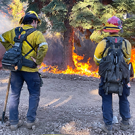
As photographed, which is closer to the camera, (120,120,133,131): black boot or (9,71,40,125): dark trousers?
(9,71,40,125): dark trousers

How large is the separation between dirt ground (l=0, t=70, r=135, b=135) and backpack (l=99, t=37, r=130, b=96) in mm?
1019

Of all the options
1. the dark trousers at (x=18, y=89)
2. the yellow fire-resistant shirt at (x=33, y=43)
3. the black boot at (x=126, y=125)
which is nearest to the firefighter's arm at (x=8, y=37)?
the yellow fire-resistant shirt at (x=33, y=43)

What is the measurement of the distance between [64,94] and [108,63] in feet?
12.4

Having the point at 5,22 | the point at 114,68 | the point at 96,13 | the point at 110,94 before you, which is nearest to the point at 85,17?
the point at 96,13

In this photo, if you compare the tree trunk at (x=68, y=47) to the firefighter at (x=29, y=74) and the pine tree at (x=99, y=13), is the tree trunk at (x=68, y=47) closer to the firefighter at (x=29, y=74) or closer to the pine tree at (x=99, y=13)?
the pine tree at (x=99, y=13)

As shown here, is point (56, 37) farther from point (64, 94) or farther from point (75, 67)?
point (64, 94)

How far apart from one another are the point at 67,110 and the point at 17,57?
226 centimetres

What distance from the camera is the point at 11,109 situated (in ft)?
10.9

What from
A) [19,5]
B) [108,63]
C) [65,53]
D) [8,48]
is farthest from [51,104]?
[19,5]

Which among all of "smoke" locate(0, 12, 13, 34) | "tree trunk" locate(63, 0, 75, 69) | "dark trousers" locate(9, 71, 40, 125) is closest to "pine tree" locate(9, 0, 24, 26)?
"smoke" locate(0, 12, 13, 34)

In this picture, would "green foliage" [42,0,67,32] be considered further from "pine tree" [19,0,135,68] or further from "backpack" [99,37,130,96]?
"backpack" [99,37,130,96]

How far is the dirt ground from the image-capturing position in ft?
11.2

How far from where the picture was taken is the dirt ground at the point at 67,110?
340 cm

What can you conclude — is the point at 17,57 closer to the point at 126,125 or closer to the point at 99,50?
the point at 99,50
